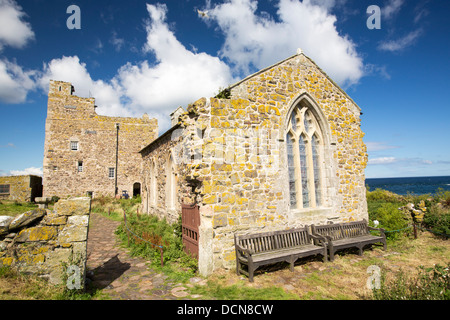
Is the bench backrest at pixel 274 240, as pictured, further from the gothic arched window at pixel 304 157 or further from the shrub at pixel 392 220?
the shrub at pixel 392 220

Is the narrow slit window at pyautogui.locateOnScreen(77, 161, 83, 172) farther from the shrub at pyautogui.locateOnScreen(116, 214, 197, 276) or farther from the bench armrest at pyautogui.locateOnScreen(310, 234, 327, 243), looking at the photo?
the bench armrest at pyautogui.locateOnScreen(310, 234, 327, 243)

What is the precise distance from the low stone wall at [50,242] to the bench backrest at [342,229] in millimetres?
6328

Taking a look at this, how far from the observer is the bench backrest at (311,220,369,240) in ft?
25.9

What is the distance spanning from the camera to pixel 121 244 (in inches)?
Answer: 384

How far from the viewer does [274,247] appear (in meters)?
6.81

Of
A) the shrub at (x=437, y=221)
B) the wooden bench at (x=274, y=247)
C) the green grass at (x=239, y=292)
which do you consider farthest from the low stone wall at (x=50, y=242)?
the shrub at (x=437, y=221)

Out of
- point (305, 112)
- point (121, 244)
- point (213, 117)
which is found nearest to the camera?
point (213, 117)

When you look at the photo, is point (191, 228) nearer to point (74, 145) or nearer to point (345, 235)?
point (345, 235)

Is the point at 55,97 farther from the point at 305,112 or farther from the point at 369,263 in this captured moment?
the point at 369,263

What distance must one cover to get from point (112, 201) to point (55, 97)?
1096cm

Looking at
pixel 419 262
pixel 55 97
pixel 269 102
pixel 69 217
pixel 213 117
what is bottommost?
pixel 419 262

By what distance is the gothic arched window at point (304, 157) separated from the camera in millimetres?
8273

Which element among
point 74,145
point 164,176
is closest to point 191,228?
point 164,176
